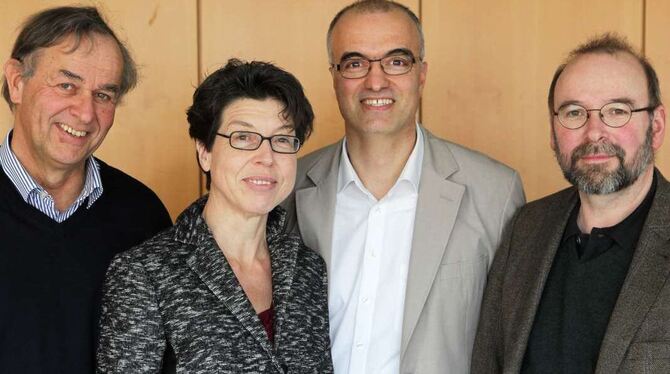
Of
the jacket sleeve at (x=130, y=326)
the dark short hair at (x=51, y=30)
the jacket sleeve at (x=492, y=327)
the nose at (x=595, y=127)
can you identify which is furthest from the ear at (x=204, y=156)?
the nose at (x=595, y=127)

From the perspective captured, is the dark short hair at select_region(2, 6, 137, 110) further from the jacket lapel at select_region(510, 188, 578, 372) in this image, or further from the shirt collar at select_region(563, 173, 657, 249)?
→ the shirt collar at select_region(563, 173, 657, 249)

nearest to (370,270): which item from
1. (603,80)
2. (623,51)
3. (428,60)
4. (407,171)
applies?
(407,171)

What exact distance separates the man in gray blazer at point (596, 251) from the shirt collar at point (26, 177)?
4.23 feet

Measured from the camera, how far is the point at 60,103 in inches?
106

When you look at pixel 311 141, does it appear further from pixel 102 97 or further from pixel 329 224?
pixel 102 97

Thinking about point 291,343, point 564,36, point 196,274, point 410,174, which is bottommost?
point 291,343

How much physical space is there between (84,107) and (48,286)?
54cm

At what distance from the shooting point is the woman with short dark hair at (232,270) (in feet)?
7.71

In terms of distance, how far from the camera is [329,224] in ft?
10.1

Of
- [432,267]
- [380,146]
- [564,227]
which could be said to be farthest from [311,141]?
[564,227]

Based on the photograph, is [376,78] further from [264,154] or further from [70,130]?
[70,130]

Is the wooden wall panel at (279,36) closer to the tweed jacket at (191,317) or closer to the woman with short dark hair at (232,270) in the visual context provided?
the woman with short dark hair at (232,270)

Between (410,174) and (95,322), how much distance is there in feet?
3.77

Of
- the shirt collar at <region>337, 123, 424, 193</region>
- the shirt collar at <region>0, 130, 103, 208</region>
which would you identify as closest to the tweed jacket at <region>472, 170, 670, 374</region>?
the shirt collar at <region>337, 123, 424, 193</region>
